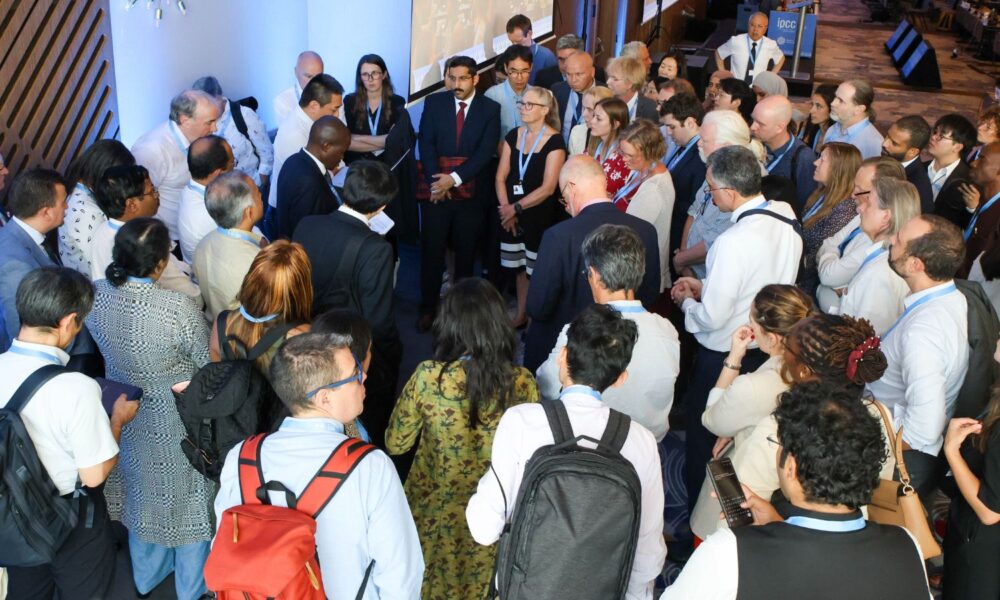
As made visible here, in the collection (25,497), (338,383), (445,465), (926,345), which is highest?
(338,383)

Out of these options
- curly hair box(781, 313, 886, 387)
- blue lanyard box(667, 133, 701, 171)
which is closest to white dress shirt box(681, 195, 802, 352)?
curly hair box(781, 313, 886, 387)

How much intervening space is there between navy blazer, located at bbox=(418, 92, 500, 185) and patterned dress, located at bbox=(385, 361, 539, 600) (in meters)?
2.79

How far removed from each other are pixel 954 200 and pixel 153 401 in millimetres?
4307

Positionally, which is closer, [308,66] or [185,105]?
[185,105]

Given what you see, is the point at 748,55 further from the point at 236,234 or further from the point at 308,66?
the point at 236,234

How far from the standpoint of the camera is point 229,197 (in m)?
3.22

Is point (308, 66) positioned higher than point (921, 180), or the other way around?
point (308, 66)

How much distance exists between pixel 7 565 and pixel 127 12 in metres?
3.51

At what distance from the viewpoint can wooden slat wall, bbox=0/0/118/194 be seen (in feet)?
13.5

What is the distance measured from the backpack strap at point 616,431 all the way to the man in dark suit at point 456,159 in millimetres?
3263

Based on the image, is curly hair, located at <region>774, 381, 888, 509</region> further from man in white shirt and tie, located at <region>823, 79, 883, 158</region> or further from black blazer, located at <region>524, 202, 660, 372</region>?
man in white shirt and tie, located at <region>823, 79, 883, 158</region>

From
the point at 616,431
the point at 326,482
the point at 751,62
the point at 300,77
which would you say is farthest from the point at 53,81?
the point at 751,62

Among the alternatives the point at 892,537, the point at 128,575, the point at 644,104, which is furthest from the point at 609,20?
the point at 892,537

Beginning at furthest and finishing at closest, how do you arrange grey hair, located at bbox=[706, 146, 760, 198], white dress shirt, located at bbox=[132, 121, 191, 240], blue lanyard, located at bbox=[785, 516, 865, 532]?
1. white dress shirt, located at bbox=[132, 121, 191, 240]
2. grey hair, located at bbox=[706, 146, 760, 198]
3. blue lanyard, located at bbox=[785, 516, 865, 532]
